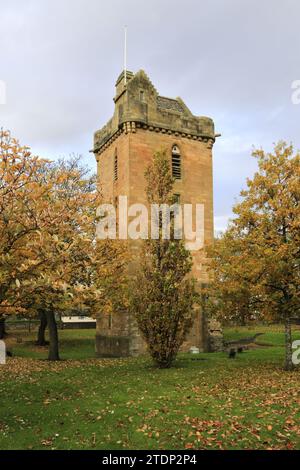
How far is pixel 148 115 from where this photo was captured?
30328 millimetres

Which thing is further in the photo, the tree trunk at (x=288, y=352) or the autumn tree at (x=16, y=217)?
the tree trunk at (x=288, y=352)

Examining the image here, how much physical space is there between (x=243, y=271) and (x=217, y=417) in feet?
23.4

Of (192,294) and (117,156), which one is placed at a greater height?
(117,156)

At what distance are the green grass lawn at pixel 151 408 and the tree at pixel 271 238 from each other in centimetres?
297

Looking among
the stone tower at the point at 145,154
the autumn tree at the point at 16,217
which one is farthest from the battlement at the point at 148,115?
the autumn tree at the point at 16,217

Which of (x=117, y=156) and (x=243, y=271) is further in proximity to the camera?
(x=117, y=156)

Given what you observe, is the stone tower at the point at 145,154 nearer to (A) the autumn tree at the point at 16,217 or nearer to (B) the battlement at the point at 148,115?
(B) the battlement at the point at 148,115

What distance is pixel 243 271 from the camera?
16609 mm

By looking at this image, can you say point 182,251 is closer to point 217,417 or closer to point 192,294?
point 192,294

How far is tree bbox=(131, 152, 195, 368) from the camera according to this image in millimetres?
18031

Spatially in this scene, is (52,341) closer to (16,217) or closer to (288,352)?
(288,352)

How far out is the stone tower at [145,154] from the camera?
95.6 feet

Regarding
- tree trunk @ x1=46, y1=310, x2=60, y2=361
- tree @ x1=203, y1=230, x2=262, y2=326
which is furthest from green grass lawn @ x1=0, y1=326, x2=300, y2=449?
tree trunk @ x1=46, y1=310, x2=60, y2=361

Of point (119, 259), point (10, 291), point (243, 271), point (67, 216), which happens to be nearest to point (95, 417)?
point (10, 291)
